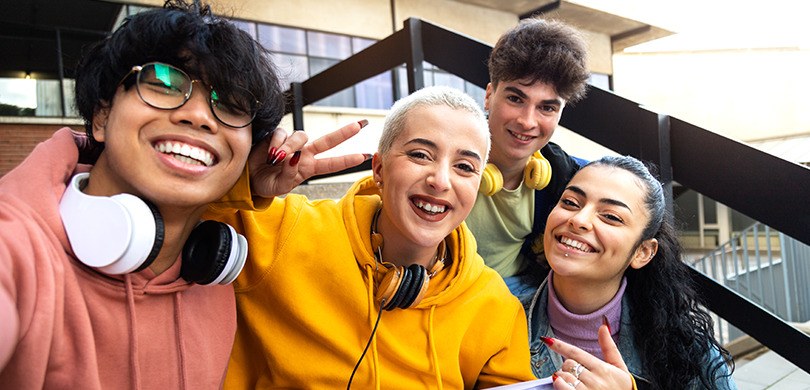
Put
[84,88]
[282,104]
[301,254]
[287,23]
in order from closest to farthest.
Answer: [84,88]
[282,104]
[301,254]
[287,23]

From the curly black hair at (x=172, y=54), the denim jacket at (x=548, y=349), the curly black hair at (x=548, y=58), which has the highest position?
the curly black hair at (x=548, y=58)

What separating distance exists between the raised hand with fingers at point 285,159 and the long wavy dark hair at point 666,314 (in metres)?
1.02

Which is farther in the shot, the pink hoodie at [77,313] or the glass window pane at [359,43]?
the glass window pane at [359,43]

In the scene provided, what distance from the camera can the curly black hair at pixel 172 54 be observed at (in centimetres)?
120

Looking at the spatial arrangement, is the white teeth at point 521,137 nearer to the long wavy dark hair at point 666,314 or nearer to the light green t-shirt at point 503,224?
the light green t-shirt at point 503,224

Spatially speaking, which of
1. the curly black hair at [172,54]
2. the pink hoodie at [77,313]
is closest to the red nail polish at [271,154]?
the curly black hair at [172,54]

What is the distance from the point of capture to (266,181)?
4.86ft

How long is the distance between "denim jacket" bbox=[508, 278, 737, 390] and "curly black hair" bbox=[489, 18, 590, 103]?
2.77 feet

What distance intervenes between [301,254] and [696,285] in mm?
1538

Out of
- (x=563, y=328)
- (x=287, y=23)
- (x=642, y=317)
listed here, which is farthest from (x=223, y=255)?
(x=287, y=23)

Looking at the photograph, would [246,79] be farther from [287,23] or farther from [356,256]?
[287,23]

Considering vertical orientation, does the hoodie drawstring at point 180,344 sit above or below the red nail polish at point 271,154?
below

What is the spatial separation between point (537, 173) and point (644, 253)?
0.52 metres

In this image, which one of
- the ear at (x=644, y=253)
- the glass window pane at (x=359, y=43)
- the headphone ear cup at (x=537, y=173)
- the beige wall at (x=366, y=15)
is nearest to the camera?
the ear at (x=644, y=253)
